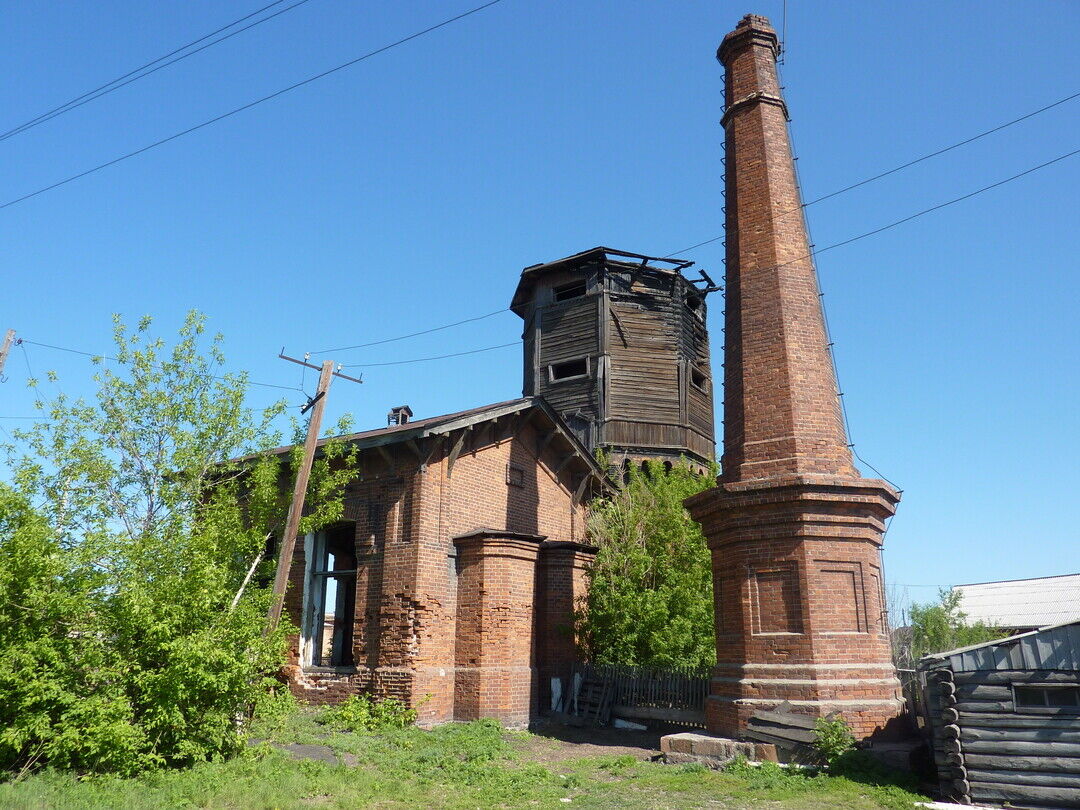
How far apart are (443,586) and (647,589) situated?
4.89 m

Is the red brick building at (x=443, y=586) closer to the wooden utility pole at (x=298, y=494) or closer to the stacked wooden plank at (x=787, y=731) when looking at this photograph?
the wooden utility pole at (x=298, y=494)

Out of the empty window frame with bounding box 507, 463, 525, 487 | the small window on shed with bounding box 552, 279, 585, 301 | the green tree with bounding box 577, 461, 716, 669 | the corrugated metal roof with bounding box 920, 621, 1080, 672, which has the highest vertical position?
the small window on shed with bounding box 552, 279, 585, 301

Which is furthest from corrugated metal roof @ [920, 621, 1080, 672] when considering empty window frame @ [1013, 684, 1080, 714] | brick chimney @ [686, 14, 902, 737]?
brick chimney @ [686, 14, 902, 737]

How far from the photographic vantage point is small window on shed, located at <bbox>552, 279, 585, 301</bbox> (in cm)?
2948

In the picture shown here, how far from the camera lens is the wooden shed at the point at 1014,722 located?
8.23 meters

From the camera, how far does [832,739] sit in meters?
9.48

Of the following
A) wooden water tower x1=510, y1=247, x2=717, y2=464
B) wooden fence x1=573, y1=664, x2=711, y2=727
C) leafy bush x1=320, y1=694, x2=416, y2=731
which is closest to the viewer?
leafy bush x1=320, y1=694, x2=416, y2=731

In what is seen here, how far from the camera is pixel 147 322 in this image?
12891mm

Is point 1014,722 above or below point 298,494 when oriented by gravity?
below

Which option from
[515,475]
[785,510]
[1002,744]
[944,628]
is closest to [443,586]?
[515,475]

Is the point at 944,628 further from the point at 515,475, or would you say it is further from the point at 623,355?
the point at 515,475

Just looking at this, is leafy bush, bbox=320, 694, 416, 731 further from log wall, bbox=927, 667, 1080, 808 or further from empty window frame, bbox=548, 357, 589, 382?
empty window frame, bbox=548, 357, 589, 382

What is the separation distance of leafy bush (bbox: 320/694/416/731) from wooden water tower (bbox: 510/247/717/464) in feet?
47.2

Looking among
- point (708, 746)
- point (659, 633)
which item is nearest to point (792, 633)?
point (708, 746)
